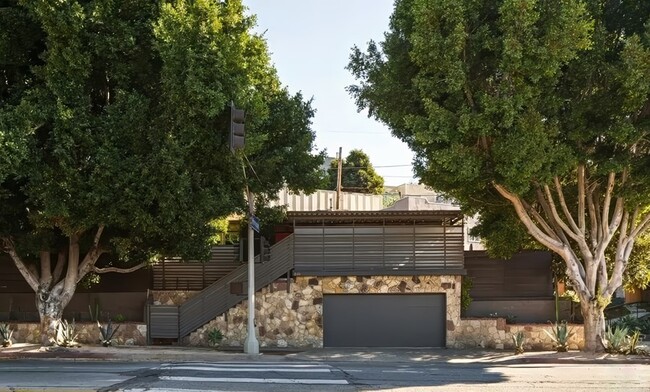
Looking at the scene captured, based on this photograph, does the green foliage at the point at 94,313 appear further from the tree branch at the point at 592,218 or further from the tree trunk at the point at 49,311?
the tree branch at the point at 592,218

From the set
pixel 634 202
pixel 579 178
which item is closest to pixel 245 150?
pixel 579 178

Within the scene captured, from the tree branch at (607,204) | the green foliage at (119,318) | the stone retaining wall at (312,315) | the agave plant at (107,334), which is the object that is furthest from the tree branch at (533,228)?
the green foliage at (119,318)

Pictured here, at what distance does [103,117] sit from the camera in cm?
1898

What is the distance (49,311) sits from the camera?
21125 mm

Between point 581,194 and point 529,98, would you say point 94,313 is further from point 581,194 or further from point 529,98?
point 581,194

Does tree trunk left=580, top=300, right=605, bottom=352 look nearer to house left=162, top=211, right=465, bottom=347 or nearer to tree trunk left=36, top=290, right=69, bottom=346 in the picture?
house left=162, top=211, right=465, bottom=347

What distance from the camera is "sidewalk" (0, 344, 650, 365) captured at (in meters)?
19.4

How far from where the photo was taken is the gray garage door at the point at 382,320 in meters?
23.9

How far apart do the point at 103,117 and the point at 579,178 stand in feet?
43.9

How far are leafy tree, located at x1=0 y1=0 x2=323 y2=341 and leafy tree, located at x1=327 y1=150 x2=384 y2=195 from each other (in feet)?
116

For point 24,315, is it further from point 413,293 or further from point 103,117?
point 413,293

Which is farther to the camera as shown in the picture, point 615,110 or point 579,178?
point 579,178

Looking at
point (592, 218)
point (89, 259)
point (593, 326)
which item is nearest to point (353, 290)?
point (593, 326)

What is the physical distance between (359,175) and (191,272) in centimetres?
3255
